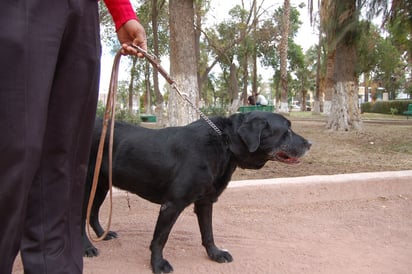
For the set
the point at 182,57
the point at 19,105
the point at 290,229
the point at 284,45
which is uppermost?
the point at 284,45

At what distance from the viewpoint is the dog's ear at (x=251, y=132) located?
9.97ft

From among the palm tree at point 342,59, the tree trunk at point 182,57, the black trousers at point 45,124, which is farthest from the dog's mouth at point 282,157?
the palm tree at point 342,59

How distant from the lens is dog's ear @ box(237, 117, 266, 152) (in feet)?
9.97

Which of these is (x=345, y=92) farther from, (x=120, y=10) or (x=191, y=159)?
(x=120, y=10)

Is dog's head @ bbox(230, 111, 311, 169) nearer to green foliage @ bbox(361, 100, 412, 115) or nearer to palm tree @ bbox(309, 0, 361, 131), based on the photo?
palm tree @ bbox(309, 0, 361, 131)

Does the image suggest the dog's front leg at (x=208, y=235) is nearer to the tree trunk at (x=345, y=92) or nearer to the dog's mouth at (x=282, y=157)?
the dog's mouth at (x=282, y=157)

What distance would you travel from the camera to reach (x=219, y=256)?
3166 mm

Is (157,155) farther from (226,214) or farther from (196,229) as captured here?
(226,214)

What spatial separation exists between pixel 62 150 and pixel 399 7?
1010cm

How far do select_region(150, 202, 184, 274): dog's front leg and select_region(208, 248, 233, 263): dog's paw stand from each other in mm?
366

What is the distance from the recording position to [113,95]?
2.20m

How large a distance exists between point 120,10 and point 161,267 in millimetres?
1881

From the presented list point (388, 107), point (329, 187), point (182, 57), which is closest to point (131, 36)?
point (329, 187)

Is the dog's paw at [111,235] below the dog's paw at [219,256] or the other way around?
the other way around
